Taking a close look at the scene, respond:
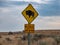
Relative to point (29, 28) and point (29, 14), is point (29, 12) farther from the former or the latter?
point (29, 28)

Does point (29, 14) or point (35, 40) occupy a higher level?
point (29, 14)

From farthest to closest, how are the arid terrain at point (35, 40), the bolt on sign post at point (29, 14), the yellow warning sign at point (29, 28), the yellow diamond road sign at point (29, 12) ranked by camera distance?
the arid terrain at point (35, 40) → the yellow diamond road sign at point (29, 12) → the bolt on sign post at point (29, 14) → the yellow warning sign at point (29, 28)

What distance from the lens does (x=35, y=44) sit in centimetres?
3170

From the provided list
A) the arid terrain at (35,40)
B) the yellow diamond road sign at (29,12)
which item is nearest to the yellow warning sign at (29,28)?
the yellow diamond road sign at (29,12)

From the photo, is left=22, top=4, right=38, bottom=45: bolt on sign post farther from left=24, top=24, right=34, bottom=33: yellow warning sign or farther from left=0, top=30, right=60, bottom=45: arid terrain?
left=0, top=30, right=60, bottom=45: arid terrain

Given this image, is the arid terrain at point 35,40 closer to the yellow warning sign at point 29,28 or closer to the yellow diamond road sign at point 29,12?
the yellow diamond road sign at point 29,12

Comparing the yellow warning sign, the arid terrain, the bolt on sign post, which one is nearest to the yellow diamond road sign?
the bolt on sign post

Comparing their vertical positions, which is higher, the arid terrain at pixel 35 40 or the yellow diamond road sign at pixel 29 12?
the yellow diamond road sign at pixel 29 12

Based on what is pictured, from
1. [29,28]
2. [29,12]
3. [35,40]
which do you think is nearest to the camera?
[29,28]

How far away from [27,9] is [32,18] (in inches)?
22.6

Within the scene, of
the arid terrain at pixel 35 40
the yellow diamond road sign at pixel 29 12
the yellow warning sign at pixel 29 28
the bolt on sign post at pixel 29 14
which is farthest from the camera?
the arid terrain at pixel 35 40

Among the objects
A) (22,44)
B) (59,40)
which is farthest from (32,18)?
(59,40)

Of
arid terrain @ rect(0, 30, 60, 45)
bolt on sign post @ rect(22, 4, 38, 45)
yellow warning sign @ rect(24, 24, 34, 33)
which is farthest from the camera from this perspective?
arid terrain @ rect(0, 30, 60, 45)

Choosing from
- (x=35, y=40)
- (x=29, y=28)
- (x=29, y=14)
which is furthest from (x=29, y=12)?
(x=35, y=40)
